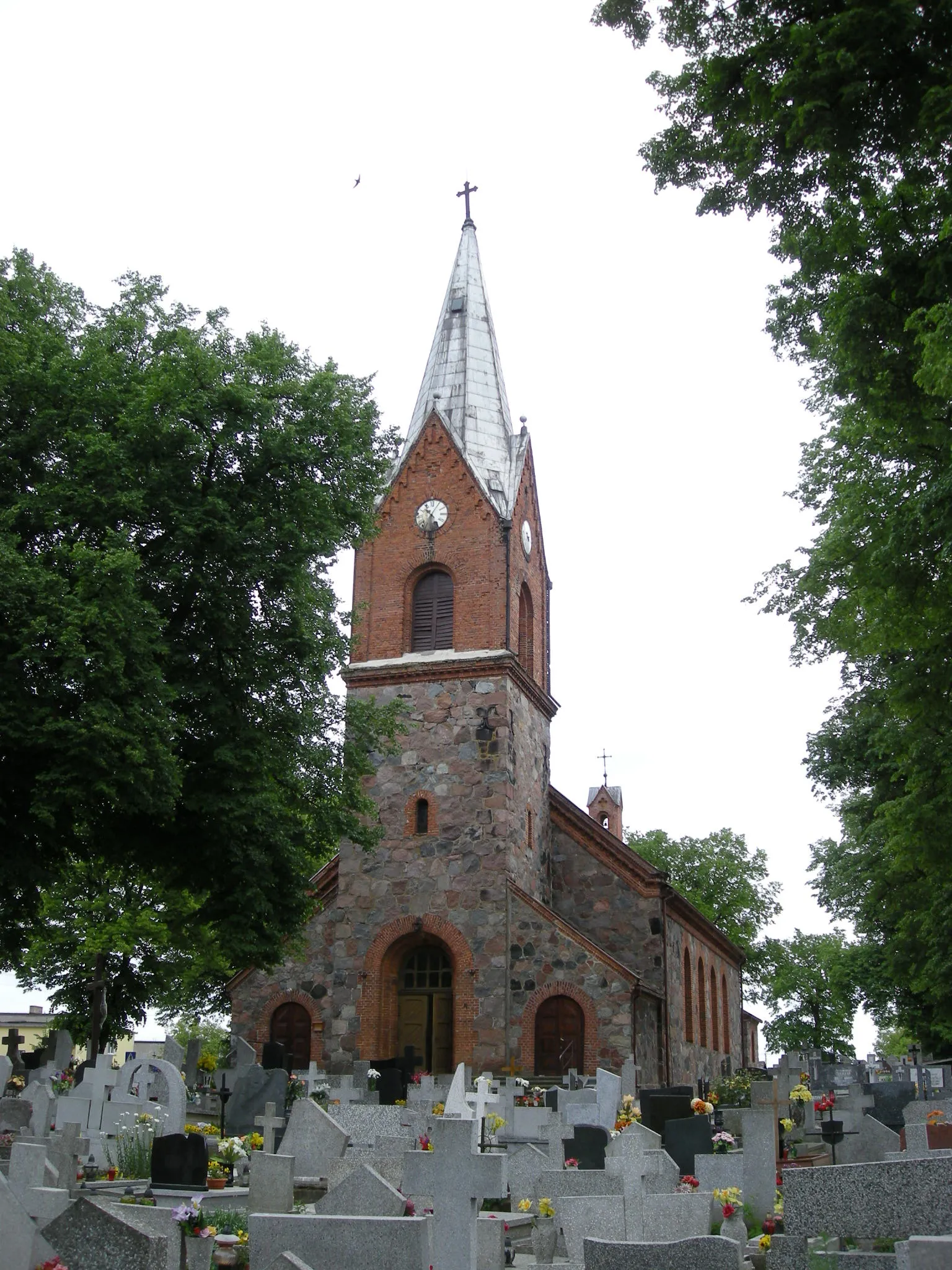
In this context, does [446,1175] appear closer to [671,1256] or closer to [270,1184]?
[270,1184]

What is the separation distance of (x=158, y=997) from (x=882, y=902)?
1897 cm

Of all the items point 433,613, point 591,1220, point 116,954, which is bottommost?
point 591,1220

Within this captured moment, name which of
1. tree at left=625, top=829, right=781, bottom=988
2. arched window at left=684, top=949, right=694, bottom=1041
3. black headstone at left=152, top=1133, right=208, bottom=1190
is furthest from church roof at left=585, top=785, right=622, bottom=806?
black headstone at left=152, top=1133, right=208, bottom=1190

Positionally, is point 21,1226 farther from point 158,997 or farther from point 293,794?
point 158,997

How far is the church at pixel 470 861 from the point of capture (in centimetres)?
2197

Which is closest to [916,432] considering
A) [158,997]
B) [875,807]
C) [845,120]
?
[845,120]

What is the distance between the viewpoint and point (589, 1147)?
11.4 metres

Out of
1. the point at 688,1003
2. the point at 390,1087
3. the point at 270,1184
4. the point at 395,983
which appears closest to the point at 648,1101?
the point at 390,1087

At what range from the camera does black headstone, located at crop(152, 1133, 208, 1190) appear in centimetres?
995

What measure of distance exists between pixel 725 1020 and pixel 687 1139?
2492cm

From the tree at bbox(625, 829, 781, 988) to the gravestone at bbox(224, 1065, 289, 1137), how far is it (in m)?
33.6

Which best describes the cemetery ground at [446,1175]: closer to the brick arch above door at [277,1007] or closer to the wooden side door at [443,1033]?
the wooden side door at [443,1033]

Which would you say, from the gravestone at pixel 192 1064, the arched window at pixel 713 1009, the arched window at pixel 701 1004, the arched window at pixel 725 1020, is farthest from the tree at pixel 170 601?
the arched window at pixel 725 1020

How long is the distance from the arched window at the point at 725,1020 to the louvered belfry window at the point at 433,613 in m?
16.0
